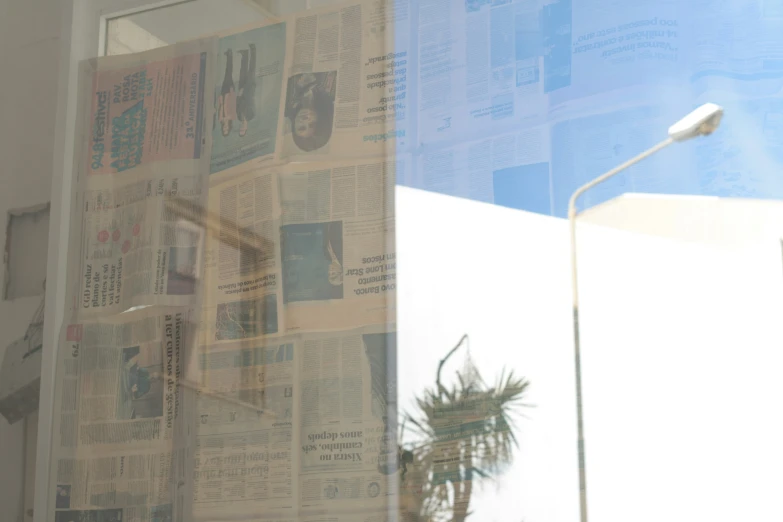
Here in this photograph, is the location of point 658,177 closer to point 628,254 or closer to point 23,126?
point 628,254

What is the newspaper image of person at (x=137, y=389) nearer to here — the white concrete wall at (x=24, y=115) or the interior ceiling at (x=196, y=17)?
the white concrete wall at (x=24, y=115)

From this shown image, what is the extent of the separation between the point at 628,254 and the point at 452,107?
1.18ft

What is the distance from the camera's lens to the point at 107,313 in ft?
5.33

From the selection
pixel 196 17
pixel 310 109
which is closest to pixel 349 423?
pixel 310 109

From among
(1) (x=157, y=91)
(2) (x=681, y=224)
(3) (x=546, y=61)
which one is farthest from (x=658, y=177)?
(1) (x=157, y=91)

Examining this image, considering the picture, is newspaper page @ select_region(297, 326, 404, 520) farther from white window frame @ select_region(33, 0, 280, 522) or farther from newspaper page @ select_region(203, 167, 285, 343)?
white window frame @ select_region(33, 0, 280, 522)

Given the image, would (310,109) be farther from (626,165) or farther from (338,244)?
(626,165)

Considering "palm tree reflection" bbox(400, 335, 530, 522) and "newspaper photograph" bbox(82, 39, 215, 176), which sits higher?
"newspaper photograph" bbox(82, 39, 215, 176)

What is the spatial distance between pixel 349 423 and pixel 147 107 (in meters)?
0.71

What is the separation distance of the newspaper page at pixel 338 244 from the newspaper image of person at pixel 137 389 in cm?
28

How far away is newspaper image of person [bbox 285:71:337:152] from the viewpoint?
4.92 feet

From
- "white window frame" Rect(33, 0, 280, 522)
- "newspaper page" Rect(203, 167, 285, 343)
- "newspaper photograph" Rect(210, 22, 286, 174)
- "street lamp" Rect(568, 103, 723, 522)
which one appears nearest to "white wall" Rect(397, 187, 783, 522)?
"street lamp" Rect(568, 103, 723, 522)

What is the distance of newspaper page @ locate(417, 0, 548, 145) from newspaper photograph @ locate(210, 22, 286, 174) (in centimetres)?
26

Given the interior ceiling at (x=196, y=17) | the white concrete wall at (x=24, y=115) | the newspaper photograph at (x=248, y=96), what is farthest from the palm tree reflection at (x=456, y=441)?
the white concrete wall at (x=24, y=115)
